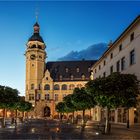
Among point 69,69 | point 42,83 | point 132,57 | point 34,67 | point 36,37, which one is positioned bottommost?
point 132,57

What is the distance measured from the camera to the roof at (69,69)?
160m

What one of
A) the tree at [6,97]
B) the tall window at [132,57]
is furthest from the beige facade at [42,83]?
the tall window at [132,57]

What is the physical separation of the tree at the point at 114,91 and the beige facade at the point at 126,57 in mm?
9323

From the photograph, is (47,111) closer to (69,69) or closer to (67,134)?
(69,69)

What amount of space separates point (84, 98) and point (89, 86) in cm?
1921

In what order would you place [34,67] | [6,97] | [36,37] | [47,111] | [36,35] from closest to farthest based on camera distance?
[6,97] → [34,67] → [47,111] → [36,37] → [36,35]

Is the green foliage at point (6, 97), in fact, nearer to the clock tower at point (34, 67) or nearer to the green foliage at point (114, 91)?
the green foliage at point (114, 91)

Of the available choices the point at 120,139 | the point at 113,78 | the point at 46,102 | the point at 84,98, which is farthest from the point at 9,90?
the point at 46,102

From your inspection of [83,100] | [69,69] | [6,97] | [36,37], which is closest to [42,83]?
[69,69]

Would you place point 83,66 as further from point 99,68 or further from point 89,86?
point 89,86

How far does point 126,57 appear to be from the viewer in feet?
185

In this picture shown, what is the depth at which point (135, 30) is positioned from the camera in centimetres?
5034

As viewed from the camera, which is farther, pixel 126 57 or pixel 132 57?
pixel 126 57

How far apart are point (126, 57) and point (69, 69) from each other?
10828 cm
